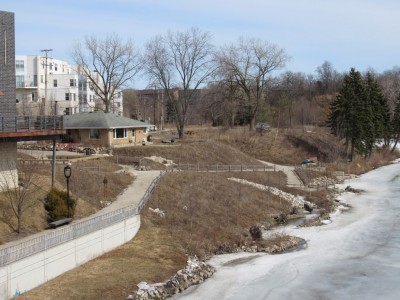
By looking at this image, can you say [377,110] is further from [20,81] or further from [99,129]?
[20,81]

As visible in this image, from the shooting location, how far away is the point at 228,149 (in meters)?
60.3

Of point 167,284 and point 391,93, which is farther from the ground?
point 391,93

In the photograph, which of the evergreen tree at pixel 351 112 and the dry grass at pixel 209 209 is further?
the evergreen tree at pixel 351 112

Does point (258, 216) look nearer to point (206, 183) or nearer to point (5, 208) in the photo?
point (206, 183)

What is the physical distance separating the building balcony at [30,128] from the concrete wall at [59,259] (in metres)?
5.43

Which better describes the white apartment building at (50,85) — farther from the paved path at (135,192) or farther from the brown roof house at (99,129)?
the paved path at (135,192)

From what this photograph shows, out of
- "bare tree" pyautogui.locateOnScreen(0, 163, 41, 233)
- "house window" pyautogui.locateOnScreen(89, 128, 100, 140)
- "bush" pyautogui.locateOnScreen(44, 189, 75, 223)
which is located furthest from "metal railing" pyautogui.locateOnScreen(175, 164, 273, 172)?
"bush" pyautogui.locateOnScreen(44, 189, 75, 223)

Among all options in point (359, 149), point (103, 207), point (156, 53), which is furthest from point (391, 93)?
point (103, 207)

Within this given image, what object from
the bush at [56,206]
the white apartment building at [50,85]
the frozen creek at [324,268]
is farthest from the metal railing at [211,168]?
the white apartment building at [50,85]

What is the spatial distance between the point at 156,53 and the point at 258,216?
3923 cm

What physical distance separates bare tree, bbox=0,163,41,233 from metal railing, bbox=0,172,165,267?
1.59 meters

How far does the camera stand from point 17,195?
22.6 metres

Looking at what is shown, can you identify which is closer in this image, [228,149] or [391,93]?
[228,149]

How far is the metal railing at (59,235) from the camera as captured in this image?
1688cm
